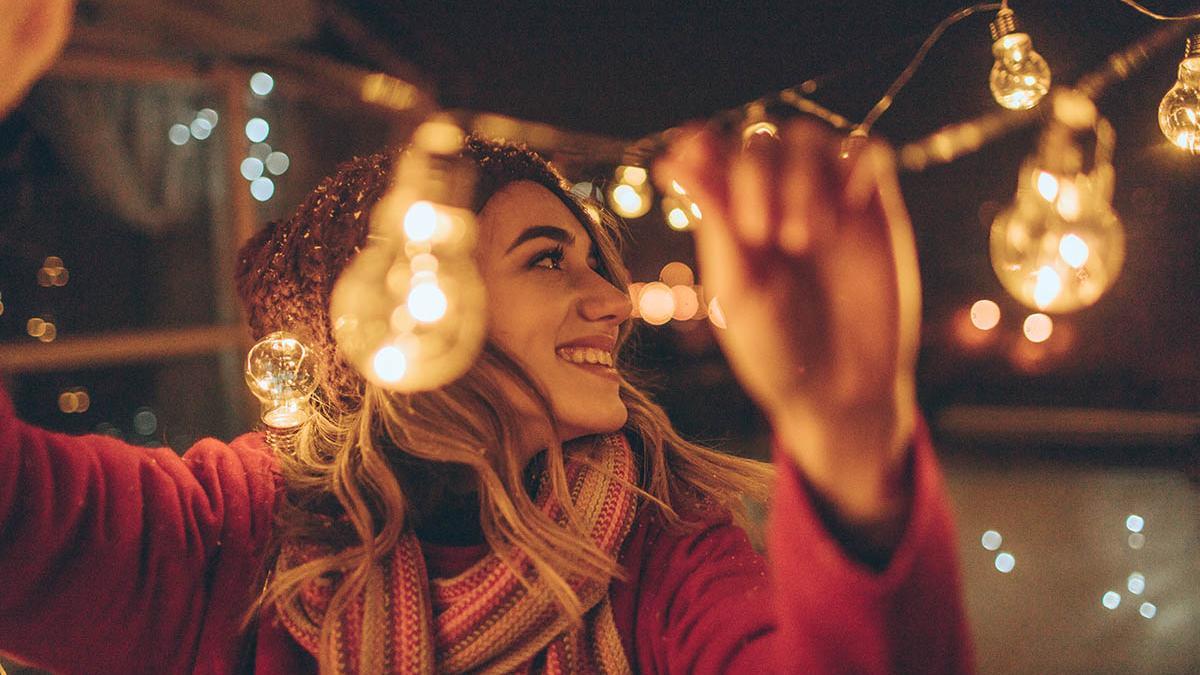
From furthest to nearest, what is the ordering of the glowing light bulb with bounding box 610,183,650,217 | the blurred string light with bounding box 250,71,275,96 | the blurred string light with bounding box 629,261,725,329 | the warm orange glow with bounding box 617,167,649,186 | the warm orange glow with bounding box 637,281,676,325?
the blurred string light with bounding box 629,261,725,329
the warm orange glow with bounding box 637,281,676,325
the blurred string light with bounding box 250,71,275,96
the warm orange glow with bounding box 617,167,649,186
the glowing light bulb with bounding box 610,183,650,217

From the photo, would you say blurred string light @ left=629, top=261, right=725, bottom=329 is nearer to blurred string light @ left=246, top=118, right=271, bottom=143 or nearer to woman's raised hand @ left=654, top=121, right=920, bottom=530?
blurred string light @ left=246, top=118, right=271, bottom=143

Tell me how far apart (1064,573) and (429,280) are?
2.90 metres

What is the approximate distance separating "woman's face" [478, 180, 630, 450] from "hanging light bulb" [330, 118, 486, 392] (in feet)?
0.13

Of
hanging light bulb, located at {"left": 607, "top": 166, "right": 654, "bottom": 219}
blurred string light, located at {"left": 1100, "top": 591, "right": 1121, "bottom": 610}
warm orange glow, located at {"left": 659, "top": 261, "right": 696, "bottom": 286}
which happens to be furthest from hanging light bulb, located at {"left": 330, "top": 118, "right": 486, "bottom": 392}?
warm orange glow, located at {"left": 659, "top": 261, "right": 696, "bottom": 286}

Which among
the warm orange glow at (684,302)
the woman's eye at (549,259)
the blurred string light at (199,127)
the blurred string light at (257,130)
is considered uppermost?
the warm orange glow at (684,302)

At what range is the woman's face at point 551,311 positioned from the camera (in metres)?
1.15

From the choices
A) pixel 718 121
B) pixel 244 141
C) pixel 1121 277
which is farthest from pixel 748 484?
pixel 1121 277

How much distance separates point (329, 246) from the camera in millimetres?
1207

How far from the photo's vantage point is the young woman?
586mm

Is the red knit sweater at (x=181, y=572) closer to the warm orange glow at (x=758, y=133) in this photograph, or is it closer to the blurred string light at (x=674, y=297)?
the warm orange glow at (x=758, y=133)

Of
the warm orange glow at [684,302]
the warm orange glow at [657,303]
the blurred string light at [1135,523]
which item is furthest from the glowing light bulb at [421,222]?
the warm orange glow at [684,302]

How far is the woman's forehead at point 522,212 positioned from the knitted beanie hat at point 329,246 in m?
0.02

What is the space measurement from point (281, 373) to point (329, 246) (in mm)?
210

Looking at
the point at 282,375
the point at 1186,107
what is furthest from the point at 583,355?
the point at 1186,107
